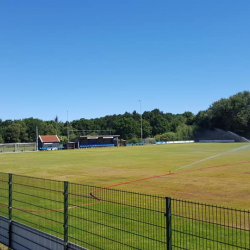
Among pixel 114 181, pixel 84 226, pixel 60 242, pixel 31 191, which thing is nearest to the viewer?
pixel 60 242

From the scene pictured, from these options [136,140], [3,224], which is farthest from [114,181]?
[136,140]

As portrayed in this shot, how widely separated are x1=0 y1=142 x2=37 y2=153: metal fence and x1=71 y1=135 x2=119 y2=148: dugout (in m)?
14.9

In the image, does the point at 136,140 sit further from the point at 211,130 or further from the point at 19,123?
the point at 19,123

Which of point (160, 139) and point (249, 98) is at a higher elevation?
point (249, 98)

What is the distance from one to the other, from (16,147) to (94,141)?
28.3 m

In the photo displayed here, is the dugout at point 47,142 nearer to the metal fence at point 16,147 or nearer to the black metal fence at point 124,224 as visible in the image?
the metal fence at point 16,147

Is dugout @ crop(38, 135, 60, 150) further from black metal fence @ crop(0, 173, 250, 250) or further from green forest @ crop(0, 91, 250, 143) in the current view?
black metal fence @ crop(0, 173, 250, 250)

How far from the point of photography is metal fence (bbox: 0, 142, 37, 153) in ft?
252

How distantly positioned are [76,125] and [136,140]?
2755 inches

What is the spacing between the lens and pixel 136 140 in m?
113

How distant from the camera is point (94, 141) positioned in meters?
101

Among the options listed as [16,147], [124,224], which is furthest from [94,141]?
[124,224]

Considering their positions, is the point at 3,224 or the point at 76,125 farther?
the point at 76,125

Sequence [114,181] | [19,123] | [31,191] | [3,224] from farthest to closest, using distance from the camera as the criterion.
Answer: [19,123], [114,181], [31,191], [3,224]
